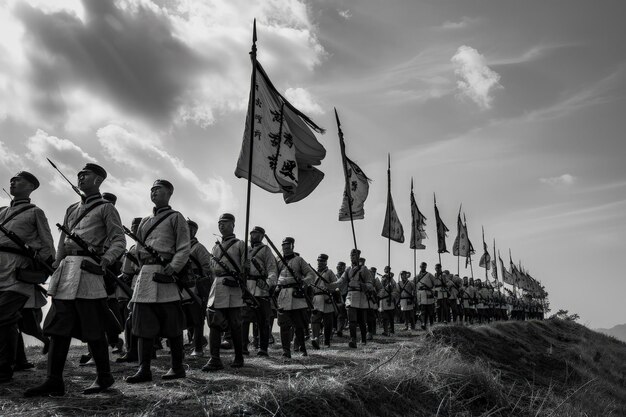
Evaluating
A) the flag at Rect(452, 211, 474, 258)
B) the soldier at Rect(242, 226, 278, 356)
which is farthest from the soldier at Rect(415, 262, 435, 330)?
the soldier at Rect(242, 226, 278, 356)

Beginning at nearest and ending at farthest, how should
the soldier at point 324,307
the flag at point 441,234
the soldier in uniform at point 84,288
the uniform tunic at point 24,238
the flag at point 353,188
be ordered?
the soldier in uniform at point 84,288, the uniform tunic at point 24,238, the soldier at point 324,307, the flag at point 353,188, the flag at point 441,234

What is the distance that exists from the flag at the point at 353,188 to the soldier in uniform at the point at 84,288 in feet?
28.8

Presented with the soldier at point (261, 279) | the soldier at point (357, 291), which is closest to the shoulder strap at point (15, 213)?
the soldier at point (261, 279)

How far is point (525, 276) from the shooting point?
53656 millimetres

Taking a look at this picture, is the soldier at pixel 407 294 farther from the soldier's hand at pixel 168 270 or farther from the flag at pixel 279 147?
the soldier's hand at pixel 168 270

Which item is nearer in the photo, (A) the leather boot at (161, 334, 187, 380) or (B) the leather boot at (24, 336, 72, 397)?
(B) the leather boot at (24, 336, 72, 397)

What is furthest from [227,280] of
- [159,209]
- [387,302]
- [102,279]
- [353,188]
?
[387,302]

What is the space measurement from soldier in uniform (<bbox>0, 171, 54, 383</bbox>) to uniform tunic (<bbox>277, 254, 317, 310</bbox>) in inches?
194

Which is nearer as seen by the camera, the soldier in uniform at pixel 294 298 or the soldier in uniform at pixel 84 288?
the soldier in uniform at pixel 84 288

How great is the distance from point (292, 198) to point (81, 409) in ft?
18.3

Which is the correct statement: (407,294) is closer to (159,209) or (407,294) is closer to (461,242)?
(461,242)

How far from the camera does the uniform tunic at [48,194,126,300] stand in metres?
5.61

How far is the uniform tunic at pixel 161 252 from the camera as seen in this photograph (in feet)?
21.0

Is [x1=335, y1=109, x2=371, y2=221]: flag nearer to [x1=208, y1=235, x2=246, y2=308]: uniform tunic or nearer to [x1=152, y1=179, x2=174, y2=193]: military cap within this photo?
[x1=208, y1=235, x2=246, y2=308]: uniform tunic
